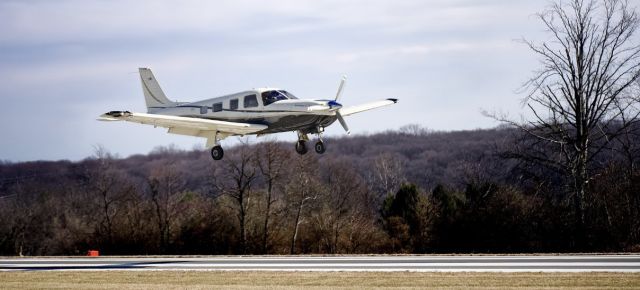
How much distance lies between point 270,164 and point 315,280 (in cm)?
3676

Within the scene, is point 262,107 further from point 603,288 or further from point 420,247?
point 420,247

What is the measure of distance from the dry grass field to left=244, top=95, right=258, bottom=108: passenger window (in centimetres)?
810

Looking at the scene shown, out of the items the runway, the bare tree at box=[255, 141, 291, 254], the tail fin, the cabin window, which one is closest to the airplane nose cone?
the cabin window

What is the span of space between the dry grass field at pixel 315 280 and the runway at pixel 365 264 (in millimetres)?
2203

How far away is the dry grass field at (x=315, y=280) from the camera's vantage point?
27.6 metres

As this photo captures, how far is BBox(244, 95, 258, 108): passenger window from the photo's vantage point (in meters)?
38.6

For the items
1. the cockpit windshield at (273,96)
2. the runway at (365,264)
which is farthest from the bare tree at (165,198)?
the cockpit windshield at (273,96)

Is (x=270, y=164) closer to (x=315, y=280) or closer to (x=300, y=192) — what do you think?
(x=300, y=192)

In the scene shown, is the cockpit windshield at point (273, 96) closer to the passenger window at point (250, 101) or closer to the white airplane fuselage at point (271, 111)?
the white airplane fuselage at point (271, 111)

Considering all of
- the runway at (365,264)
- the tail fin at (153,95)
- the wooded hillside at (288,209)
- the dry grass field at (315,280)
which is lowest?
the dry grass field at (315,280)

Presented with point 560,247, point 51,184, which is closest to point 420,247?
point 560,247

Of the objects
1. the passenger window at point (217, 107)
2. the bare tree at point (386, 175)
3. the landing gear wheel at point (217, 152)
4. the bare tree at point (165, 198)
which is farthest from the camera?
the bare tree at point (386, 175)

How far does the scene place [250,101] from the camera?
127 ft

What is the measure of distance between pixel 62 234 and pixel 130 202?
23.3ft
